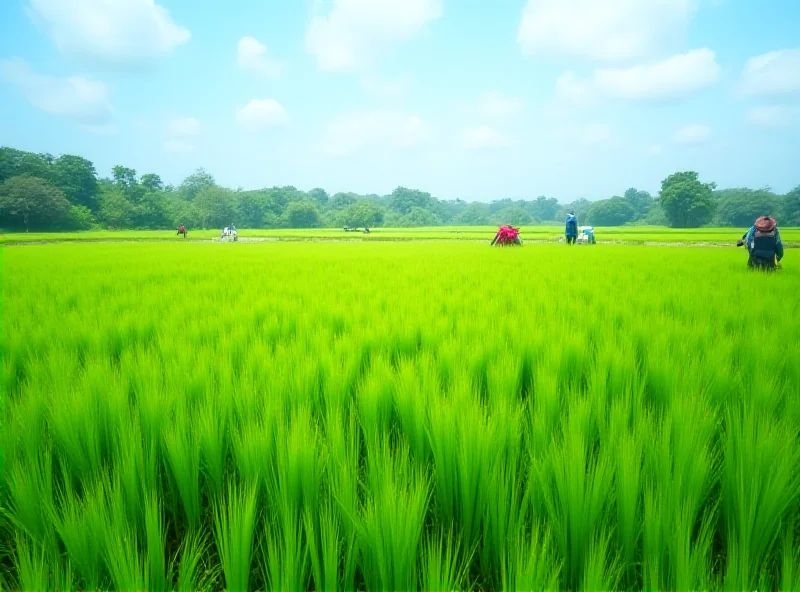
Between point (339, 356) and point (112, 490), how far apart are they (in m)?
1.17

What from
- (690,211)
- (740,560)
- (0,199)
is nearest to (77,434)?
(740,560)

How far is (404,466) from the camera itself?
1038 millimetres

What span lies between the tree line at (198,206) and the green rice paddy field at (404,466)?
142ft

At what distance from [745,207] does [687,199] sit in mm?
12868

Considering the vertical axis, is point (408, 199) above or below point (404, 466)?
above

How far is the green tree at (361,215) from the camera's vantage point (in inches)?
3029

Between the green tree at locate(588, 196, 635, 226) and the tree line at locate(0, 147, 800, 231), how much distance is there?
0.69 ft

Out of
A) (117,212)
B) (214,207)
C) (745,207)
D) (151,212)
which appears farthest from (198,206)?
(745,207)

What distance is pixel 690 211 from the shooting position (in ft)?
211

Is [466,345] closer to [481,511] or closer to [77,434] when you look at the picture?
[481,511]

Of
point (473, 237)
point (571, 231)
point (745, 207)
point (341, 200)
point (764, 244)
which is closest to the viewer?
point (764, 244)

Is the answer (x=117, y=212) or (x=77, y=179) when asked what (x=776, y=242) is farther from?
(x=77, y=179)

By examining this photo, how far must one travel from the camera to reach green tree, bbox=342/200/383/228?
76.9 metres

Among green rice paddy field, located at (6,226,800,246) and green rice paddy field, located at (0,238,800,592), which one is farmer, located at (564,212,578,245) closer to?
green rice paddy field, located at (6,226,800,246)
